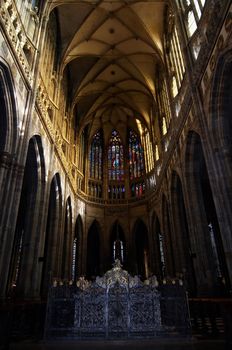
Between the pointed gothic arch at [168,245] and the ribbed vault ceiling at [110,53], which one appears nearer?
the ribbed vault ceiling at [110,53]

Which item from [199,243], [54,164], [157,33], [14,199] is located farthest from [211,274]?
[157,33]

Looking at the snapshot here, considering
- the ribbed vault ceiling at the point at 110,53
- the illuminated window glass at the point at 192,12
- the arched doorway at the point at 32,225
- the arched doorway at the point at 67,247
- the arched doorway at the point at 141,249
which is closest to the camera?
the arched doorway at the point at 32,225

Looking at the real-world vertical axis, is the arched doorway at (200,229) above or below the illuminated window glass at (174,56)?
below

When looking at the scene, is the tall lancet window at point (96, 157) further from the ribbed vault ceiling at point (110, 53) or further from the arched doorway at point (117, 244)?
the arched doorway at point (117, 244)

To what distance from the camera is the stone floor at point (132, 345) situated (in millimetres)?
6176

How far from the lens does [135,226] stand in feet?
93.3

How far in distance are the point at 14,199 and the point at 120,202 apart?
20.0 metres

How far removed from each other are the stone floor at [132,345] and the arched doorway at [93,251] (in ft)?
69.7

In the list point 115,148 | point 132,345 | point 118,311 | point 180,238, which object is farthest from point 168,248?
point 115,148

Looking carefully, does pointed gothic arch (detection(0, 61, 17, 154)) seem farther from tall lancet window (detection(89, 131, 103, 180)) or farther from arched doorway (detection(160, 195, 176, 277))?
tall lancet window (detection(89, 131, 103, 180))

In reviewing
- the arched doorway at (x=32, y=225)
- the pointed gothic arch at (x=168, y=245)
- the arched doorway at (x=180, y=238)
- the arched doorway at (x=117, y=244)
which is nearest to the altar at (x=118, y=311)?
the arched doorway at (x=32, y=225)

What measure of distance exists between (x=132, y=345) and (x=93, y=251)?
24.3 metres

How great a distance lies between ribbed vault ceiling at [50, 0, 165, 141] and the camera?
19.4m

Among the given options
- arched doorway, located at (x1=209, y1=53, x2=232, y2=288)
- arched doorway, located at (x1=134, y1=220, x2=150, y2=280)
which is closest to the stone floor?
arched doorway, located at (x1=209, y1=53, x2=232, y2=288)
